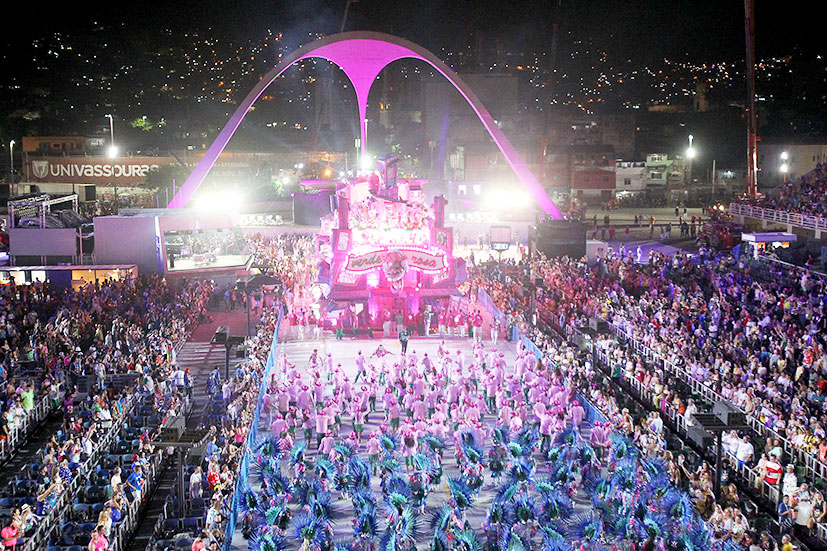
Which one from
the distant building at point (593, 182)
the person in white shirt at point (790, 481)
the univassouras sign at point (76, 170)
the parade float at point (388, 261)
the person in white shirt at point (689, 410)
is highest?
the univassouras sign at point (76, 170)

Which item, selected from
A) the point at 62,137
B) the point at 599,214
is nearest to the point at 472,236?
the point at 599,214

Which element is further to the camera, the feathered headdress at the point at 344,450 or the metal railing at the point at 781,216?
the metal railing at the point at 781,216

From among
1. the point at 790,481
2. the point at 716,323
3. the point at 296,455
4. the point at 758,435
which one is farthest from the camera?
the point at 716,323

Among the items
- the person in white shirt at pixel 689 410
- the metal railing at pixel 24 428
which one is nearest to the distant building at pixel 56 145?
the metal railing at pixel 24 428

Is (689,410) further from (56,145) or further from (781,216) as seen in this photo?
(56,145)

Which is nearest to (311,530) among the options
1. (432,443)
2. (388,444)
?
(388,444)

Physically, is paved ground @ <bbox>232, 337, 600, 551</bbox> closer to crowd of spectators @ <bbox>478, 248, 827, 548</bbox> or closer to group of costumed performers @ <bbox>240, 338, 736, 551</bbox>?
group of costumed performers @ <bbox>240, 338, 736, 551</bbox>

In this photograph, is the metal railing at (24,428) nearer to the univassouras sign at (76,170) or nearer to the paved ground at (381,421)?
the paved ground at (381,421)
